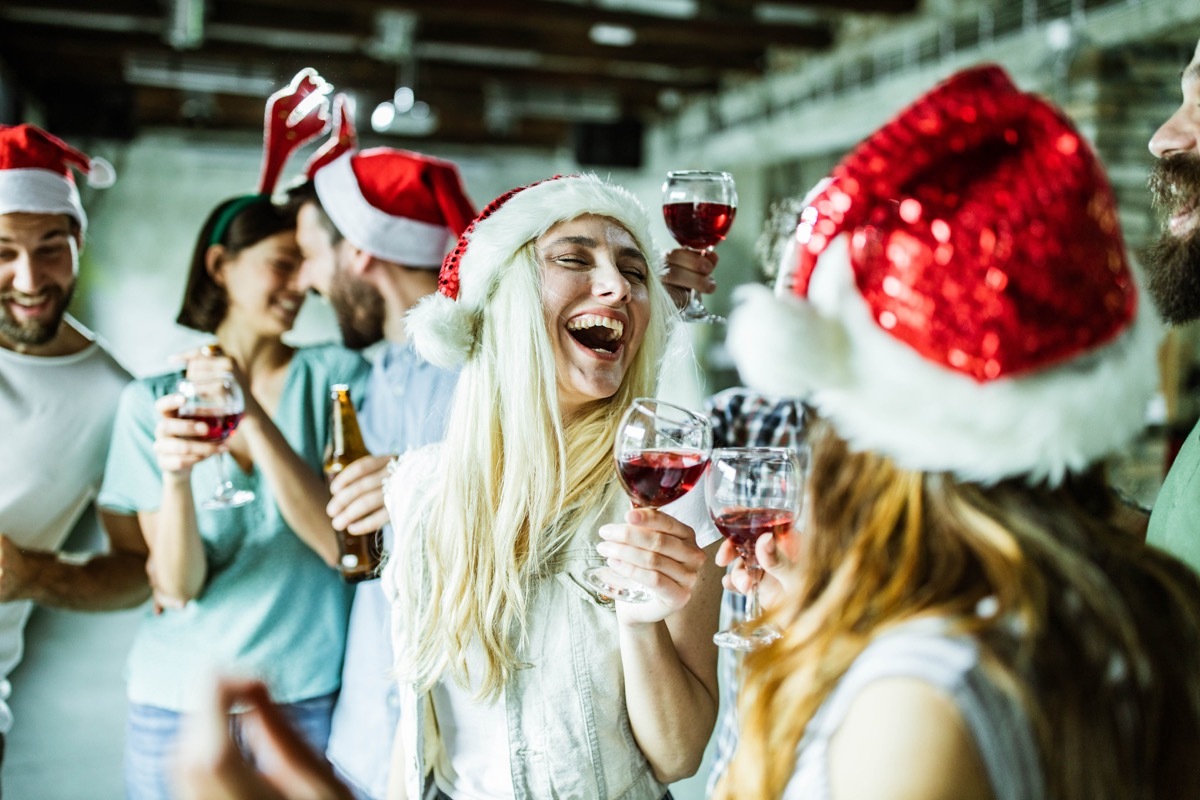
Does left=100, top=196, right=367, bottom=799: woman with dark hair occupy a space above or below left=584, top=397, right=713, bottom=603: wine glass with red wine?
below

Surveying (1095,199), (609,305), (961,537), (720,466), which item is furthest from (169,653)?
(1095,199)

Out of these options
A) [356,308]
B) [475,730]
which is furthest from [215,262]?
[475,730]

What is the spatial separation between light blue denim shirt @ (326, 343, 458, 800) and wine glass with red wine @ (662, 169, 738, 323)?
0.57m

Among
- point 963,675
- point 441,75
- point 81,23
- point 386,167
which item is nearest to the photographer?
point 963,675

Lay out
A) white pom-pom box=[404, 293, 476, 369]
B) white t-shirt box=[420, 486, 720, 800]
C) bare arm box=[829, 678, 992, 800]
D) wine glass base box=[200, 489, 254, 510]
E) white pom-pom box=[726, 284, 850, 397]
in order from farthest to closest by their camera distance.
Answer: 1. wine glass base box=[200, 489, 254, 510]
2. white pom-pom box=[404, 293, 476, 369]
3. white t-shirt box=[420, 486, 720, 800]
4. white pom-pom box=[726, 284, 850, 397]
5. bare arm box=[829, 678, 992, 800]

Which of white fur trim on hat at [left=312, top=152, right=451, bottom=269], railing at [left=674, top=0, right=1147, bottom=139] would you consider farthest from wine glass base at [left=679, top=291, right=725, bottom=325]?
railing at [left=674, top=0, right=1147, bottom=139]

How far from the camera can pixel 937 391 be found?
2.87ft

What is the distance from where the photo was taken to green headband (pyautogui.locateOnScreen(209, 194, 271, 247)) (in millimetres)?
2514

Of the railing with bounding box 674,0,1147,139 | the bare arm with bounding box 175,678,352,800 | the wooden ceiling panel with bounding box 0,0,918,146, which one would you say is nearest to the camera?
the bare arm with bounding box 175,678,352,800

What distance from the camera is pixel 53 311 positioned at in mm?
2248

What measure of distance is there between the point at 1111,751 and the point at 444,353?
120 centimetres

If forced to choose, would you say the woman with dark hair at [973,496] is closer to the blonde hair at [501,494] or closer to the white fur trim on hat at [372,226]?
the blonde hair at [501,494]

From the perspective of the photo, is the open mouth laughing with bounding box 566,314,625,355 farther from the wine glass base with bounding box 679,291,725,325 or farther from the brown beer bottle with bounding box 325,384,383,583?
the brown beer bottle with bounding box 325,384,383,583

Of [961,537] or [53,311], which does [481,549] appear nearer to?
[961,537]
